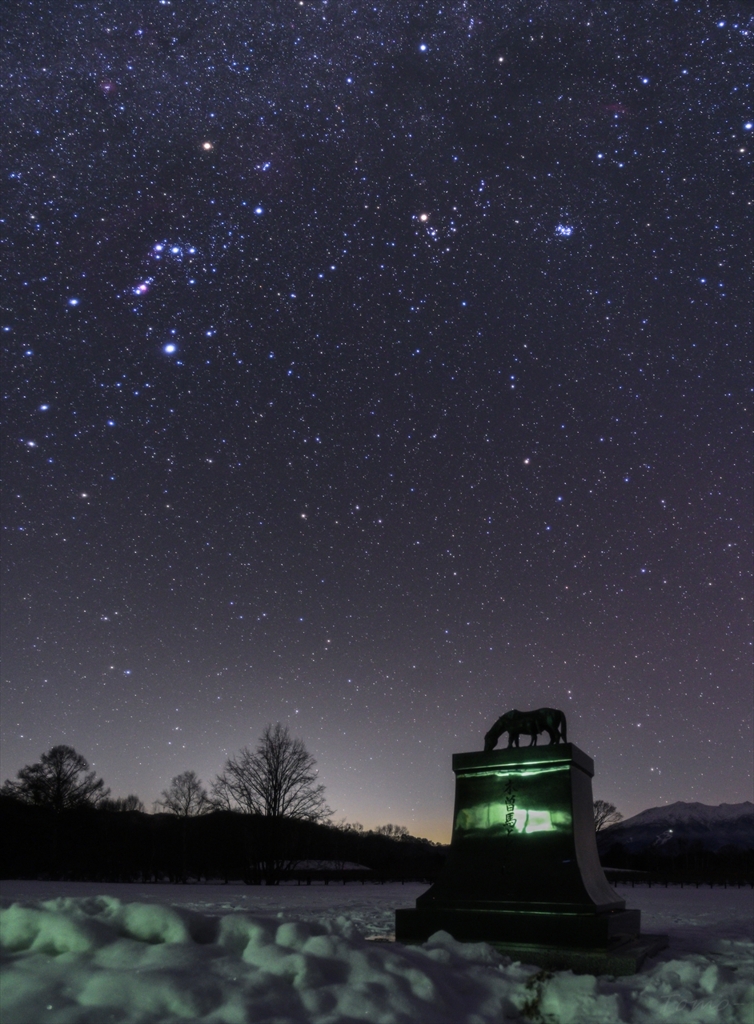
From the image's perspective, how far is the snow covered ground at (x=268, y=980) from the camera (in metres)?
2.92

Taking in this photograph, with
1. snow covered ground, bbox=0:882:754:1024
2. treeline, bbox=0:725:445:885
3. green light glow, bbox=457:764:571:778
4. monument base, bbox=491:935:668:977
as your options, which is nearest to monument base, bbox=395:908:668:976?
monument base, bbox=491:935:668:977

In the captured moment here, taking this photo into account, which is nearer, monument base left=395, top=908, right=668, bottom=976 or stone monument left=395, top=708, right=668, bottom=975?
monument base left=395, top=908, right=668, bottom=976

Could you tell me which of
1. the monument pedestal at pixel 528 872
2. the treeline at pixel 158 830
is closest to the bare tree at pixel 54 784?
the treeline at pixel 158 830

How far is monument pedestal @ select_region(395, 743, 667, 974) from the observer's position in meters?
6.34

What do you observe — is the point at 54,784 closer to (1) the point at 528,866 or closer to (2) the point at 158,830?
(2) the point at 158,830

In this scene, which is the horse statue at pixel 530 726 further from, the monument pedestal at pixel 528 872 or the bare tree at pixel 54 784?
the bare tree at pixel 54 784

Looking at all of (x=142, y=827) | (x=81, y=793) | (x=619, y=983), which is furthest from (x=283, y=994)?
(x=142, y=827)

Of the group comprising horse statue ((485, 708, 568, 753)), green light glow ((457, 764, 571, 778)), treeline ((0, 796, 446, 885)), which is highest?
horse statue ((485, 708, 568, 753))

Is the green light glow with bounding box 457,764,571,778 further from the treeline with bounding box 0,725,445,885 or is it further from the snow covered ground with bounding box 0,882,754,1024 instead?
the treeline with bounding box 0,725,445,885

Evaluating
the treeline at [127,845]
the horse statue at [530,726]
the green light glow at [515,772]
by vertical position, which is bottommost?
the treeline at [127,845]

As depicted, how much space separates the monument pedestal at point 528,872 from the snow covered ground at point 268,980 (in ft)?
4.58

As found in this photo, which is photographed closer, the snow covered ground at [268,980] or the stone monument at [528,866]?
the snow covered ground at [268,980]

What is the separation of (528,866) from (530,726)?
5.00ft

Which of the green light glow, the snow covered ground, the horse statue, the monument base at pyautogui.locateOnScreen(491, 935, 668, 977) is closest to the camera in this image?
the snow covered ground
